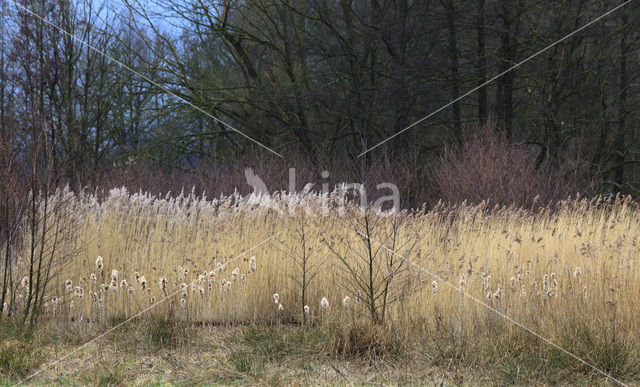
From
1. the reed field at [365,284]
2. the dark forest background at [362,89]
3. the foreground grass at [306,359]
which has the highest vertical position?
the dark forest background at [362,89]

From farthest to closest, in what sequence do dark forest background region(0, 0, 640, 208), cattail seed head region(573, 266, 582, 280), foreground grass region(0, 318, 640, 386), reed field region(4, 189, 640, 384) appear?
dark forest background region(0, 0, 640, 208) < cattail seed head region(573, 266, 582, 280) < reed field region(4, 189, 640, 384) < foreground grass region(0, 318, 640, 386)

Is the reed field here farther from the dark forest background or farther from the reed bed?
the dark forest background

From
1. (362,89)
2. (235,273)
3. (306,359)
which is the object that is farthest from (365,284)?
(362,89)

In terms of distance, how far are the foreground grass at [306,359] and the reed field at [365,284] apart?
2cm

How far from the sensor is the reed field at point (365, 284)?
415 centimetres

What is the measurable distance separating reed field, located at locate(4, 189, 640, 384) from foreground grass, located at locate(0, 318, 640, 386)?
0.02 meters

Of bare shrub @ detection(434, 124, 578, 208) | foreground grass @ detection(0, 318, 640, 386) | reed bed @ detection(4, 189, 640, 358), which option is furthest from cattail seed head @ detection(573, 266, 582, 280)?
bare shrub @ detection(434, 124, 578, 208)

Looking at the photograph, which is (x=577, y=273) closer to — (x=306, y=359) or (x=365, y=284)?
(x=365, y=284)

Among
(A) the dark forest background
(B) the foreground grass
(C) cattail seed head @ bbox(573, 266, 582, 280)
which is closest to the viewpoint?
(B) the foreground grass

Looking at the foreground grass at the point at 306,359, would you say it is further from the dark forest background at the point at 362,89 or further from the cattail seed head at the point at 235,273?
the dark forest background at the point at 362,89

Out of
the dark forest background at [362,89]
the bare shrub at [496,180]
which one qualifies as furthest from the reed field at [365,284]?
the dark forest background at [362,89]

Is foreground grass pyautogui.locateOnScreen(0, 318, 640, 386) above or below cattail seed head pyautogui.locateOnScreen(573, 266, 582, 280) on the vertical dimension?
below

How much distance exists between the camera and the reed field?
4148 mm

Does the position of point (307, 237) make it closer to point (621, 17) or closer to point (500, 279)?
point (500, 279)
